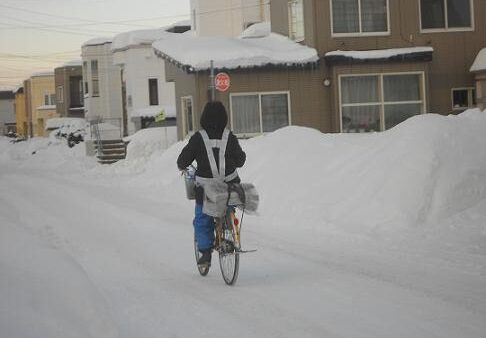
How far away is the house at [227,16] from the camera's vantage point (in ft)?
140

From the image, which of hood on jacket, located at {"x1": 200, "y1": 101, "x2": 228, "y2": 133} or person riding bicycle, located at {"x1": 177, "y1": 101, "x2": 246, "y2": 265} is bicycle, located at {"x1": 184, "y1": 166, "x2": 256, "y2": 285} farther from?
hood on jacket, located at {"x1": 200, "y1": 101, "x2": 228, "y2": 133}

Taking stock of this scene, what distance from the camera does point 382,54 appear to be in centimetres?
2530

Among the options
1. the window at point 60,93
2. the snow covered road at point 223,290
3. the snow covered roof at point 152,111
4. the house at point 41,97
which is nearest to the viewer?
the snow covered road at point 223,290

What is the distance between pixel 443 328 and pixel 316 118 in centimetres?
2023

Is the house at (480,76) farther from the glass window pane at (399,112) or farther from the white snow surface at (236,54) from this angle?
the white snow surface at (236,54)

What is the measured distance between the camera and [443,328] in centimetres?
602

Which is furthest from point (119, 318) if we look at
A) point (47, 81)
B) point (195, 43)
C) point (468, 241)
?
point (47, 81)

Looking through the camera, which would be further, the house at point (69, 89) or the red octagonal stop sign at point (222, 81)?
the house at point (69, 89)

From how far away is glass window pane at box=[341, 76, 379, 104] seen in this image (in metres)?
25.7

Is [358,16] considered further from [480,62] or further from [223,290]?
[223,290]

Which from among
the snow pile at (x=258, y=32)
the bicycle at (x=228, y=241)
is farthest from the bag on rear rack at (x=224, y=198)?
the snow pile at (x=258, y=32)

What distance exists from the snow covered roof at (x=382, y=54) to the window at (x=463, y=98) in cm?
192

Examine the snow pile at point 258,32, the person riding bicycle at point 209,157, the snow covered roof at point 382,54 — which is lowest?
the person riding bicycle at point 209,157

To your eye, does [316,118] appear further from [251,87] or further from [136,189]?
[136,189]
